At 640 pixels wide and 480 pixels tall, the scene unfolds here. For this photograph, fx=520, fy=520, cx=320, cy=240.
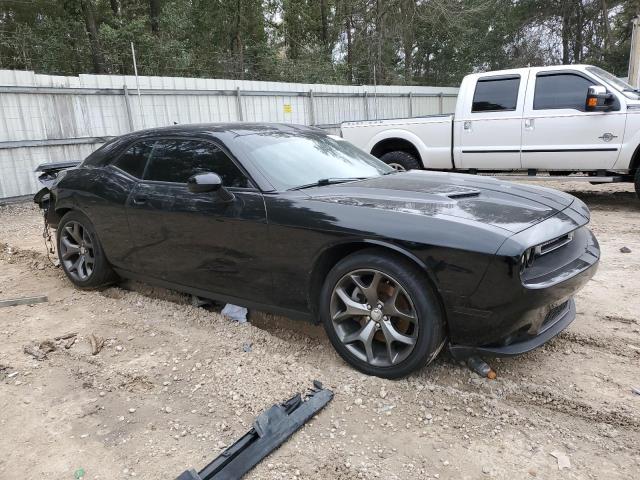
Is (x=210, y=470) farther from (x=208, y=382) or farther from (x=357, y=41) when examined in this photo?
(x=357, y=41)

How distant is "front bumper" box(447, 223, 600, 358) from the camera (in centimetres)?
265

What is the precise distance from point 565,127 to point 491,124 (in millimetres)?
1078

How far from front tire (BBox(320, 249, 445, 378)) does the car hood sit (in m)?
0.37

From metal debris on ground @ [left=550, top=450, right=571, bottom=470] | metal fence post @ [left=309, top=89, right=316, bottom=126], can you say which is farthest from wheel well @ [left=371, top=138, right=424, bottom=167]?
metal debris on ground @ [left=550, top=450, right=571, bottom=470]

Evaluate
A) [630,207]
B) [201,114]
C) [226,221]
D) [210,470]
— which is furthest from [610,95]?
[201,114]

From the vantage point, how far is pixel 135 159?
445 centimetres

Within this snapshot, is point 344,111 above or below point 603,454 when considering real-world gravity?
above

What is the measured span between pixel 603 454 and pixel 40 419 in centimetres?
296

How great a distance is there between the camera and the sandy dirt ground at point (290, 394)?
97.5 inches

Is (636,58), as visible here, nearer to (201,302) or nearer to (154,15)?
(201,302)

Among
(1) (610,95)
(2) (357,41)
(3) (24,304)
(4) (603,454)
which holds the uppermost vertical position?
(2) (357,41)

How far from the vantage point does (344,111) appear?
1642 centimetres

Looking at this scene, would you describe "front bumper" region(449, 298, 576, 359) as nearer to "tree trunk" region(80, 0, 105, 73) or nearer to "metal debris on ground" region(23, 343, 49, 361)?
"metal debris on ground" region(23, 343, 49, 361)

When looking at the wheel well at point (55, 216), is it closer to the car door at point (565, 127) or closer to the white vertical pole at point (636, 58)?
the car door at point (565, 127)
